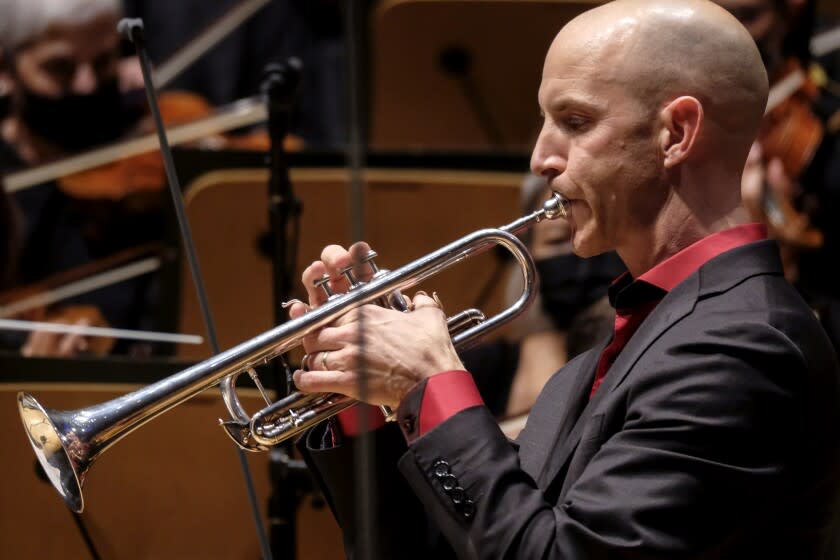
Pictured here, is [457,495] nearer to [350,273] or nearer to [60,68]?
[350,273]

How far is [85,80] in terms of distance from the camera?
359 cm

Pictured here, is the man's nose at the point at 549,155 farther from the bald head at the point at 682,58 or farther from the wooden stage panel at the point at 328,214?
the wooden stage panel at the point at 328,214

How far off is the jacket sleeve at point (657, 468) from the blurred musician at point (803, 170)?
4.85ft

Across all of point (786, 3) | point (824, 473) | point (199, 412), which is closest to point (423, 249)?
point (199, 412)

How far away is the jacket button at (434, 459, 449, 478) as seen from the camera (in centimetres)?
128

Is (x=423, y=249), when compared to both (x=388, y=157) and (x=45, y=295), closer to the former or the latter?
(x=388, y=157)

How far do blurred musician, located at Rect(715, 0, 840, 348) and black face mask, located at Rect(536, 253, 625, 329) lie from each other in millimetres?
518

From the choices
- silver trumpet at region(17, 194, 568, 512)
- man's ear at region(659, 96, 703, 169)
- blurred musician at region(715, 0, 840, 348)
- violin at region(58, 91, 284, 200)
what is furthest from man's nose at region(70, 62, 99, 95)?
man's ear at region(659, 96, 703, 169)

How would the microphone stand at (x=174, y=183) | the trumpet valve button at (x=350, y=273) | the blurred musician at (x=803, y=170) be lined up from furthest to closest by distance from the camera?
1. the blurred musician at (x=803, y=170)
2. the microphone stand at (x=174, y=183)
3. the trumpet valve button at (x=350, y=273)

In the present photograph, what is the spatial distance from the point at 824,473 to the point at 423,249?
1.37 m

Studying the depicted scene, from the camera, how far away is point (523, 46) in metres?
3.17

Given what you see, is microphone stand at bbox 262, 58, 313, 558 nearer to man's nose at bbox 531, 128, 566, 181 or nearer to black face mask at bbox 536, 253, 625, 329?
black face mask at bbox 536, 253, 625, 329

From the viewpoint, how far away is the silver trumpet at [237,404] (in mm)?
1434

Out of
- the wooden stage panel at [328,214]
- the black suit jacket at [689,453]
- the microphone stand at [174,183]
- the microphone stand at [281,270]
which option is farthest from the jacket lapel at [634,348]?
the wooden stage panel at [328,214]
